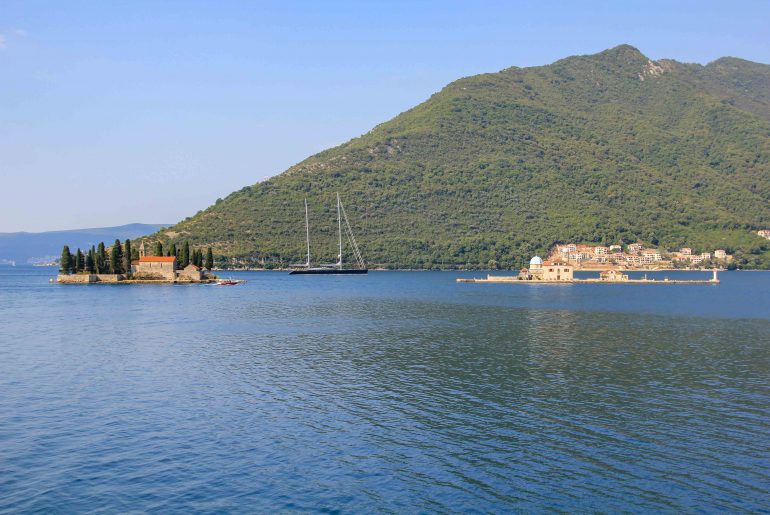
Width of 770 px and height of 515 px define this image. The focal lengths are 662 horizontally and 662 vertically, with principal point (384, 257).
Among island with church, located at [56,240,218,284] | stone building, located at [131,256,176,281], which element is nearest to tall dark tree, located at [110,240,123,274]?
island with church, located at [56,240,218,284]

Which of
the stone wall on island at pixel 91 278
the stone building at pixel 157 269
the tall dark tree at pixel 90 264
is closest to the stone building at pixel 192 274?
the stone building at pixel 157 269

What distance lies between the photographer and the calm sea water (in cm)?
2686

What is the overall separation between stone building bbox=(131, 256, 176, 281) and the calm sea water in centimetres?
11264

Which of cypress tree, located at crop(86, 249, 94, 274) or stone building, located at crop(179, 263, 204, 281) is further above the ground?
cypress tree, located at crop(86, 249, 94, 274)

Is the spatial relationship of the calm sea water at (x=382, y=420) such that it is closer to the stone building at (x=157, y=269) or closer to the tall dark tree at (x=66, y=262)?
the stone building at (x=157, y=269)

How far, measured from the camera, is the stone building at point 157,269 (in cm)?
18950

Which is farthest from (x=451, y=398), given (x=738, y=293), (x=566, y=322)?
(x=738, y=293)

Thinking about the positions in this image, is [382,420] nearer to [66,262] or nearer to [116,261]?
[116,261]

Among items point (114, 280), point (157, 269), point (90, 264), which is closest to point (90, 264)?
point (90, 264)

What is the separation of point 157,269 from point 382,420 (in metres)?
167

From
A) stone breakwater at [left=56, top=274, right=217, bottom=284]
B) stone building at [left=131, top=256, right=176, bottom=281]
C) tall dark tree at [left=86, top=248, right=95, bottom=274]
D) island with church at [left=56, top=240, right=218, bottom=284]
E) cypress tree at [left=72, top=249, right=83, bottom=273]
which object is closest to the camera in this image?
stone breakwater at [left=56, top=274, right=217, bottom=284]

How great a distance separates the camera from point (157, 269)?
190m

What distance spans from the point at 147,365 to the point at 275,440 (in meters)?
25.6

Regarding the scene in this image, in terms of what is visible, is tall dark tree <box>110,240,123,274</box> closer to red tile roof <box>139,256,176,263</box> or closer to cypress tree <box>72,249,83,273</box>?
red tile roof <box>139,256,176,263</box>
